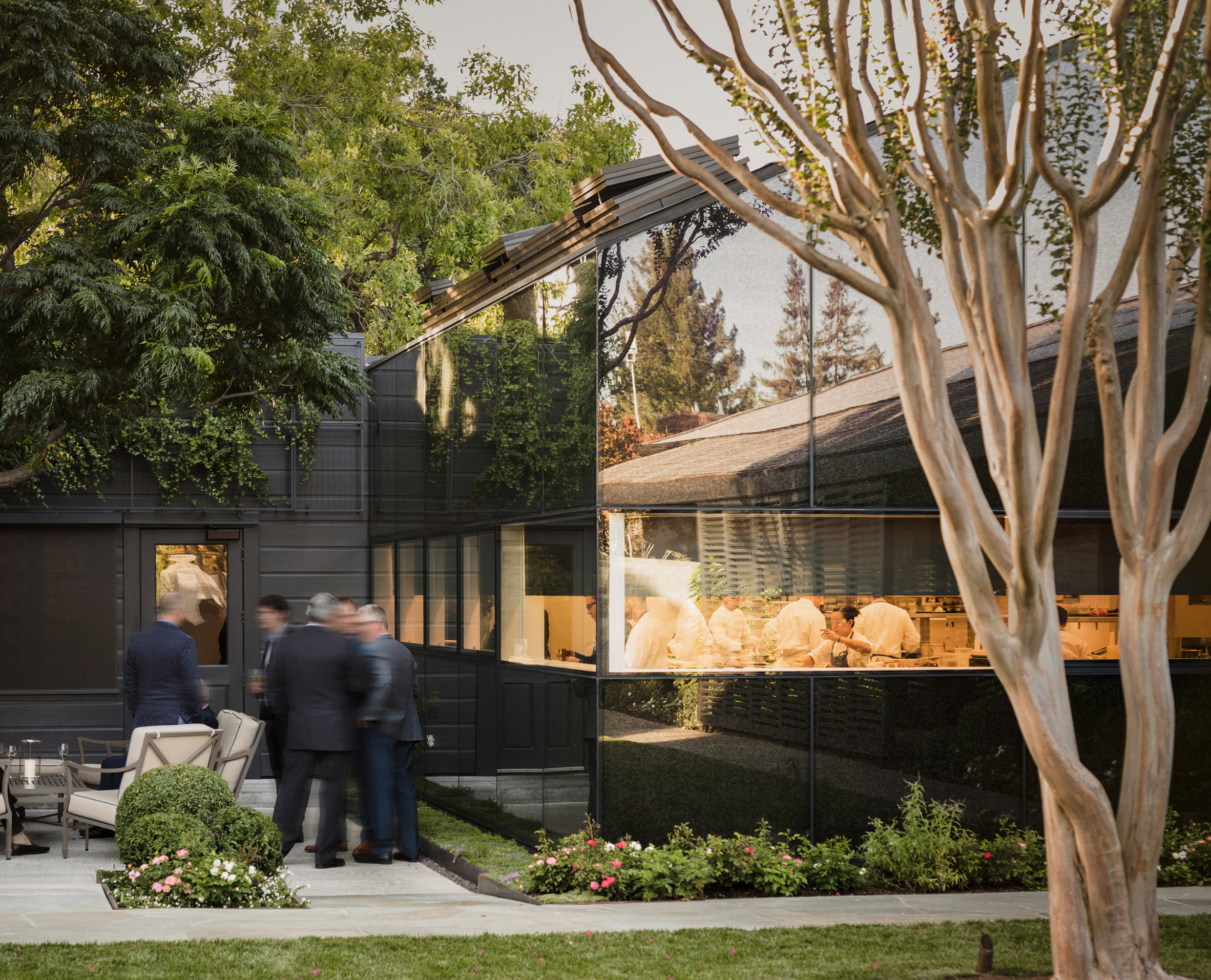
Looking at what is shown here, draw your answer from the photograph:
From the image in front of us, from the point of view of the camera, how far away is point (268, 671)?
9.60m

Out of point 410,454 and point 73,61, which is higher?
point 73,61

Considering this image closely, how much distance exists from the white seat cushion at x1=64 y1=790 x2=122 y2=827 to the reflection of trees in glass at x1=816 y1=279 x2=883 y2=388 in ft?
19.4

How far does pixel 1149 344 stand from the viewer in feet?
19.8

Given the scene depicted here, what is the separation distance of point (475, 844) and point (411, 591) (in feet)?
13.1

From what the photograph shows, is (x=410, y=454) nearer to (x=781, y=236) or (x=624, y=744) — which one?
(x=624, y=744)

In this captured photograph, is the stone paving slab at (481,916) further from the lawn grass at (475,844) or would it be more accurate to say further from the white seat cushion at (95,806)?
the white seat cushion at (95,806)

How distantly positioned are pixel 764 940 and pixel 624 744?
7.01ft

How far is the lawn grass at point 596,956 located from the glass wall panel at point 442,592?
17.9ft

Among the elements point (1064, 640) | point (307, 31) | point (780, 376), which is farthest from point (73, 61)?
point (307, 31)

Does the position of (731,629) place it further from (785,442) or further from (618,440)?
(618,440)

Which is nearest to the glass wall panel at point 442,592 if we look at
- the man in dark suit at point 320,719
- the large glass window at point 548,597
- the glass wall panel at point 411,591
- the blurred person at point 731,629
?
the glass wall panel at point 411,591

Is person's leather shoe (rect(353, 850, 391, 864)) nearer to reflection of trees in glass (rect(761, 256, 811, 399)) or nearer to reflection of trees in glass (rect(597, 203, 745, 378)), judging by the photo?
reflection of trees in glass (rect(597, 203, 745, 378))

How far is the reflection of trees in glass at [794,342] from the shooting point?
8820 millimetres

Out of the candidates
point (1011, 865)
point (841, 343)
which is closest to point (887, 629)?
point (1011, 865)
